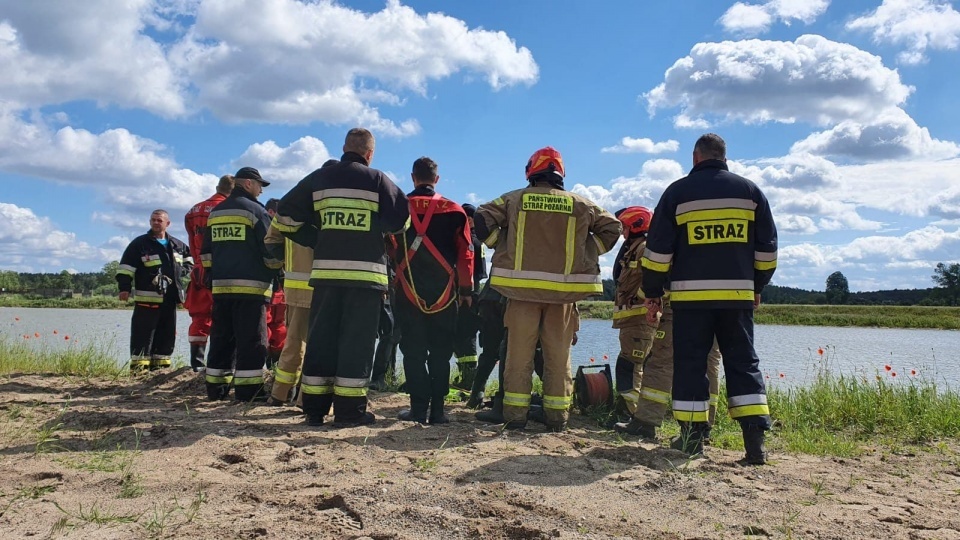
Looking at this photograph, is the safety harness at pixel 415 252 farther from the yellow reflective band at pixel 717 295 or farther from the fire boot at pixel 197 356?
the fire boot at pixel 197 356

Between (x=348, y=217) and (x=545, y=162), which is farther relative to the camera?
(x=545, y=162)

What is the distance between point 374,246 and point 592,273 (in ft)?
6.07

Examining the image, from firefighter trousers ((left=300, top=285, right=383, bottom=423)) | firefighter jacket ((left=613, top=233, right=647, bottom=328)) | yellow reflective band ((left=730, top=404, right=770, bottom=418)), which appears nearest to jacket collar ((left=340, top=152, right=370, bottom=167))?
firefighter trousers ((left=300, top=285, right=383, bottom=423))

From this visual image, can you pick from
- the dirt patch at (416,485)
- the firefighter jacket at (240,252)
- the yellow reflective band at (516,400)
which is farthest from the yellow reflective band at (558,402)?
the firefighter jacket at (240,252)

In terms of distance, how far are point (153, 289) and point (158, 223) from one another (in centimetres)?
95

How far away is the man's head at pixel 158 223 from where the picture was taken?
334 inches

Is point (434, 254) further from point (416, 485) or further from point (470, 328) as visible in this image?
point (416, 485)

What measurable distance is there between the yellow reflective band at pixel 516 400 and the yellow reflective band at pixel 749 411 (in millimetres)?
1630

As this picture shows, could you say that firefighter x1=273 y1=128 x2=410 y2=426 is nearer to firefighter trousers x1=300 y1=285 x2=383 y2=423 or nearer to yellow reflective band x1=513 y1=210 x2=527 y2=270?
firefighter trousers x1=300 y1=285 x2=383 y2=423

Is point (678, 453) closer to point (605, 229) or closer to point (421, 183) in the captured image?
point (605, 229)

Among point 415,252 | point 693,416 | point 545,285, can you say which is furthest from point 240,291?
point 693,416

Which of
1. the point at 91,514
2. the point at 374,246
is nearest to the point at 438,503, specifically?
the point at 91,514

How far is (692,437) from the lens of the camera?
14.8 feet

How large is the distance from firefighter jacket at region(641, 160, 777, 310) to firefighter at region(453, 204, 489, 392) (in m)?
2.51
